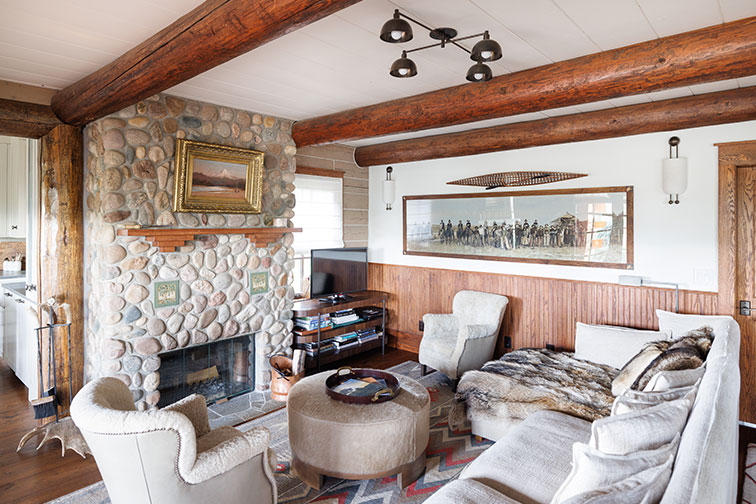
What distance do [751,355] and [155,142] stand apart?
4756 millimetres

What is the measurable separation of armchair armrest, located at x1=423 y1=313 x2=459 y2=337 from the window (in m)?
1.43

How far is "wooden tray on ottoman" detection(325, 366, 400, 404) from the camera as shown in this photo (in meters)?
2.60

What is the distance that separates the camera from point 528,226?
4.47 metres

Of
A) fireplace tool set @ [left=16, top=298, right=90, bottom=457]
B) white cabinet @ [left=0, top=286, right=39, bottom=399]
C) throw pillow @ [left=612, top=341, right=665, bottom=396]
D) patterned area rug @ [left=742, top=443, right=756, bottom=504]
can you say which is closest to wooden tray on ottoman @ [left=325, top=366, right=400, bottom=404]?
throw pillow @ [left=612, top=341, right=665, bottom=396]

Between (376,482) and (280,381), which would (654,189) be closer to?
(376,482)

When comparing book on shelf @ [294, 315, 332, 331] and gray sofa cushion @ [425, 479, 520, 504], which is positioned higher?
book on shelf @ [294, 315, 332, 331]

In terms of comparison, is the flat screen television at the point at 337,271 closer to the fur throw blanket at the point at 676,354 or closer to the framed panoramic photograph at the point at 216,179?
the framed panoramic photograph at the point at 216,179

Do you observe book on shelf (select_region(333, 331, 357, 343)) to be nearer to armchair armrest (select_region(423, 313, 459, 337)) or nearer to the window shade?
armchair armrest (select_region(423, 313, 459, 337))

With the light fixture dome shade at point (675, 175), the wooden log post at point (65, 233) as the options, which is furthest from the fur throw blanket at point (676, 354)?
the wooden log post at point (65, 233)

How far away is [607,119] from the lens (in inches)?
142

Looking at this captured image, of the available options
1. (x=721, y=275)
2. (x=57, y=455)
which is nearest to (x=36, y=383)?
(x=57, y=455)

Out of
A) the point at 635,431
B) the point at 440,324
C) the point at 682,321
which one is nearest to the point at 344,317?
the point at 440,324

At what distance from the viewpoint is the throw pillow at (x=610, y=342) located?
3.41 meters

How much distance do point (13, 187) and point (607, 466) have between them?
569cm
